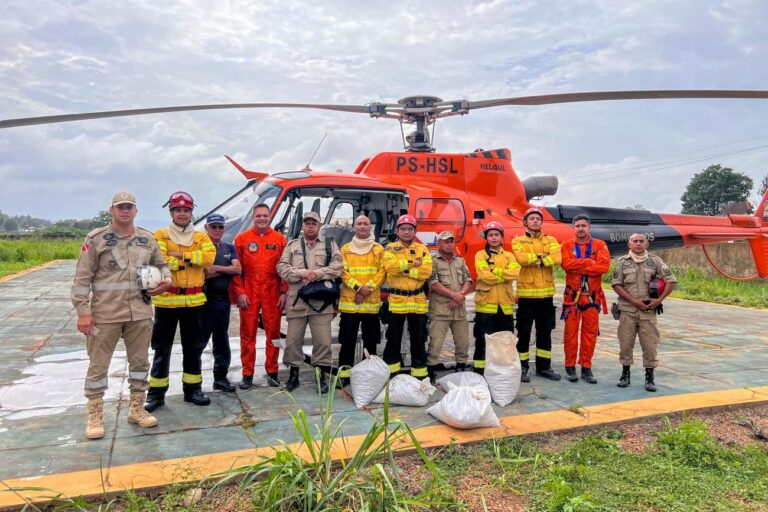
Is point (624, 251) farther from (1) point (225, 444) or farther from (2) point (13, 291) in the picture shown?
(2) point (13, 291)

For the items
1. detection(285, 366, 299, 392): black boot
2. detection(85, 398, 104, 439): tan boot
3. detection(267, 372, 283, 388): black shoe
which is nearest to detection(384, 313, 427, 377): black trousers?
detection(285, 366, 299, 392): black boot

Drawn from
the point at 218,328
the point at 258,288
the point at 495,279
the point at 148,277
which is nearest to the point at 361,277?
the point at 258,288

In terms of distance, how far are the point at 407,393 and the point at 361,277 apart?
3.87ft

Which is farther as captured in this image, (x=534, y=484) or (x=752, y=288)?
(x=752, y=288)

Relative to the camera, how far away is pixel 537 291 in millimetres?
5594

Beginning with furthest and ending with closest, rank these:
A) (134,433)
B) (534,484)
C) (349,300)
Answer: (349,300) < (134,433) < (534,484)

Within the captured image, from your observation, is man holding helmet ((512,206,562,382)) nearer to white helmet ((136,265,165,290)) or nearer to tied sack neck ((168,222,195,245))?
tied sack neck ((168,222,195,245))

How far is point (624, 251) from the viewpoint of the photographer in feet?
28.5

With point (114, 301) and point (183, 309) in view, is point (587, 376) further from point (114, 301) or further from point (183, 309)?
point (114, 301)

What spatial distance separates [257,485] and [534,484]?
167 centimetres

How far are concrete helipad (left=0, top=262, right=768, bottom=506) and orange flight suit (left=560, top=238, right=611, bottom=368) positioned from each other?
45 centimetres

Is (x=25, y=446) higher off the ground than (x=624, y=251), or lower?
lower

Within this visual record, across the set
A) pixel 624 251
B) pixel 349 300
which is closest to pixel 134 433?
pixel 349 300

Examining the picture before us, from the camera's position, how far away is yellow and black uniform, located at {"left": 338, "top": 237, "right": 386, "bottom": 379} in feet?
16.8
